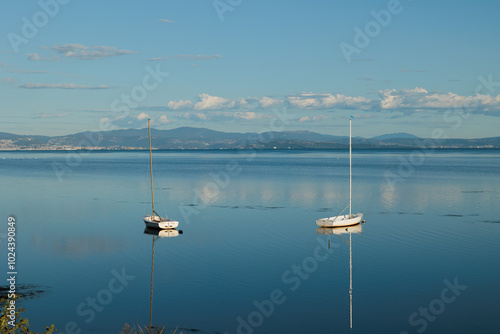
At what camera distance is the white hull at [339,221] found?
39.6 m

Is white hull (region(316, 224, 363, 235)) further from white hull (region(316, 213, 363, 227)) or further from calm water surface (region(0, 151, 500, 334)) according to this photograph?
calm water surface (region(0, 151, 500, 334))

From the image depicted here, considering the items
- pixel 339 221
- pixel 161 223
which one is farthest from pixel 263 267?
pixel 339 221

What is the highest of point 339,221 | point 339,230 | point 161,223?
point 161,223

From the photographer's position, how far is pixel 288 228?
39.9 m

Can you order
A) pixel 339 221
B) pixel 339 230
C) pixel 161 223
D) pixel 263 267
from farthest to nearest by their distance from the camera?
pixel 339 221, pixel 339 230, pixel 161 223, pixel 263 267

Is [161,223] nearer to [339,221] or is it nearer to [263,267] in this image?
[263,267]

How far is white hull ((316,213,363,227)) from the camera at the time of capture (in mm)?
39594

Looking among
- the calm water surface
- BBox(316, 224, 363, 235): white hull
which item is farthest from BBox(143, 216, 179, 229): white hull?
BBox(316, 224, 363, 235): white hull

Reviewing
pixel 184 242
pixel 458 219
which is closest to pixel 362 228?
pixel 458 219

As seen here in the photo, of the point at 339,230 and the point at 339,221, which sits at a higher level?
the point at 339,221

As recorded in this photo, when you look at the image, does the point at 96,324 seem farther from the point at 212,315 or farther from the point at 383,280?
the point at 383,280

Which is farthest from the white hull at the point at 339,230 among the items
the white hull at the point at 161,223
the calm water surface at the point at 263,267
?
the white hull at the point at 161,223

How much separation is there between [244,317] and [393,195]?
45.1 meters

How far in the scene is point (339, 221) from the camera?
40.0 metres
